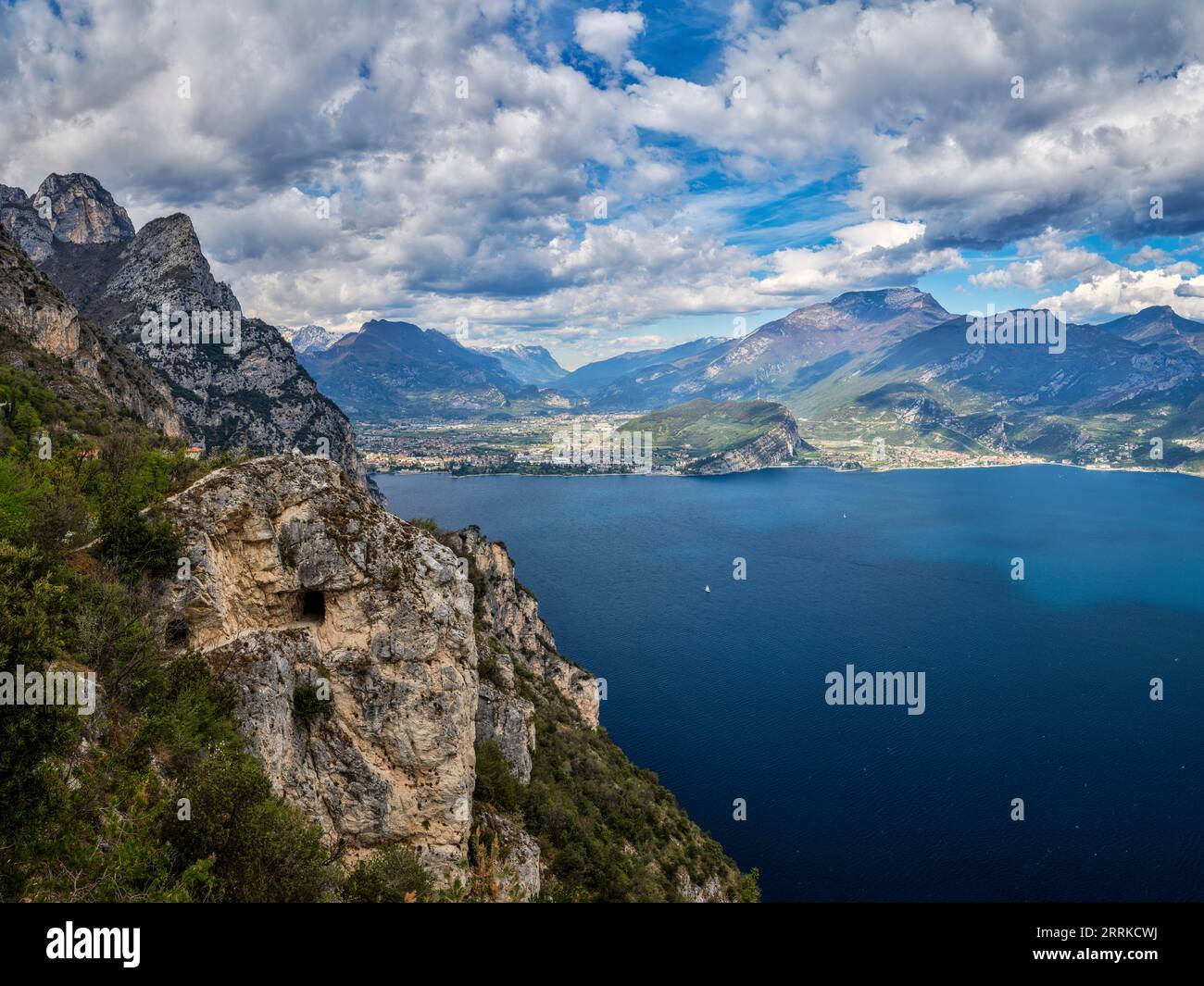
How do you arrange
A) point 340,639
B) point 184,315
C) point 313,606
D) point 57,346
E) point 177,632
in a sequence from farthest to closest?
1. point 184,315
2. point 57,346
3. point 313,606
4. point 340,639
5. point 177,632

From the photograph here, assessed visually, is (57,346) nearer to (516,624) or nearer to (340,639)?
(516,624)

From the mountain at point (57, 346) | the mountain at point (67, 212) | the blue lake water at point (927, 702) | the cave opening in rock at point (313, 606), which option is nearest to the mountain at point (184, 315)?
the mountain at point (67, 212)

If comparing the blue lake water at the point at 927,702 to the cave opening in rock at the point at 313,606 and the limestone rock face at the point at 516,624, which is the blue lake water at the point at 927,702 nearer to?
the limestone rock face at the point at 516,624

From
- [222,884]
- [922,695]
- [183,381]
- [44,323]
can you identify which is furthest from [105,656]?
[183,381]

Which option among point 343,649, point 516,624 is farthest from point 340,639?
point 516,624

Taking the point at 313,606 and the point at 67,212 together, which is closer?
the point at 313,606
